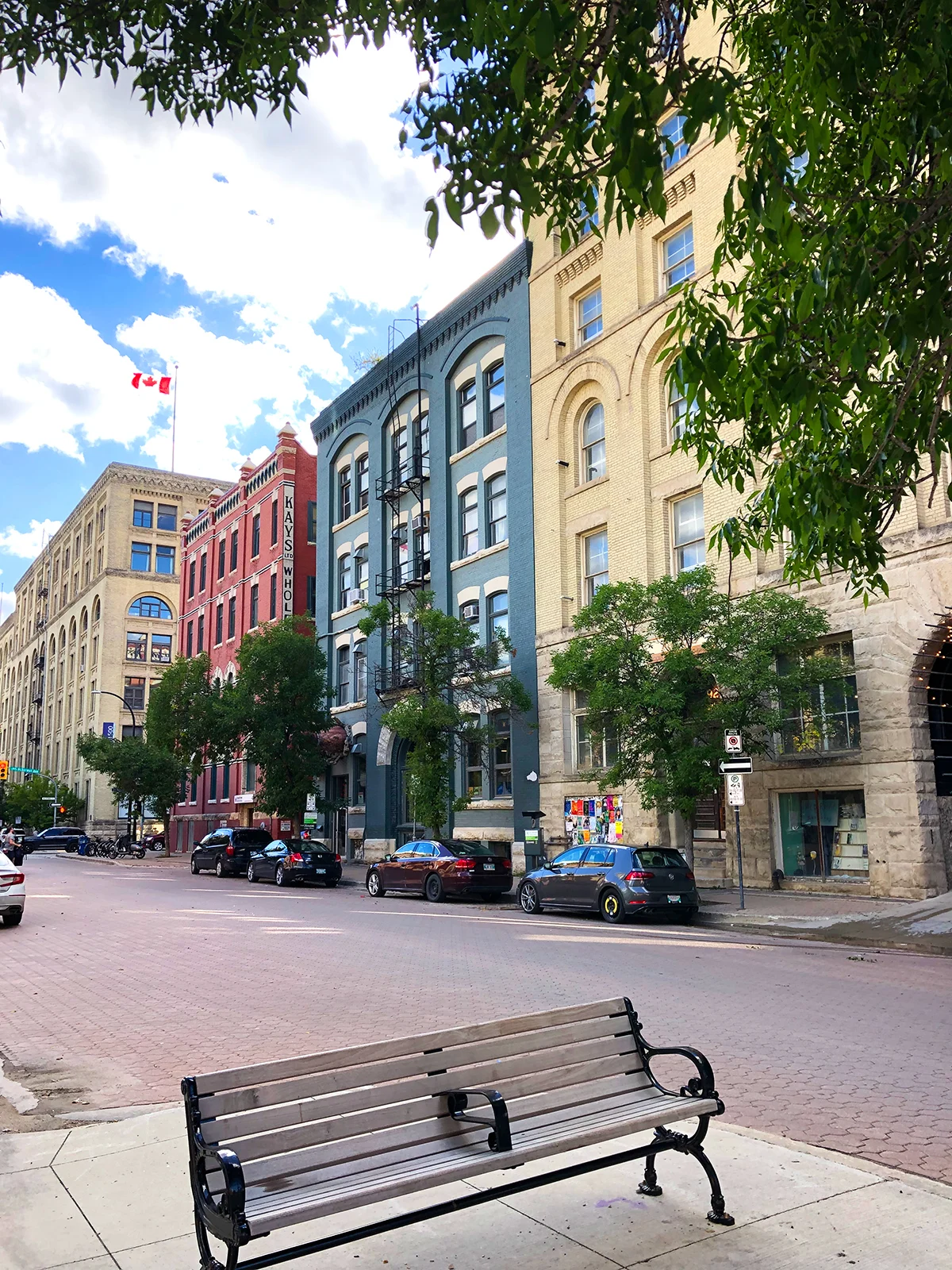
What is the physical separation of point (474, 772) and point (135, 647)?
58.4m

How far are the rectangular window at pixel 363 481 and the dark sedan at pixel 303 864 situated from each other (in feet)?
52.5

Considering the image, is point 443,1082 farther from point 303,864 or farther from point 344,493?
point 344,493

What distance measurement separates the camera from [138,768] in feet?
176

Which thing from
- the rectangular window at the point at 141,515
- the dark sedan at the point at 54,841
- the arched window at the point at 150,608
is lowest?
the dark sedan at the point at 54,841

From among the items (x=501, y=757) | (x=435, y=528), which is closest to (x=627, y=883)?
(x=501, y=757)

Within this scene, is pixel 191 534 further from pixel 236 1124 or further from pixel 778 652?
pixel 236 1124

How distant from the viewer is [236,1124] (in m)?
3.97

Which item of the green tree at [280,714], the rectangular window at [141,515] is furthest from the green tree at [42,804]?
the green tree at [280,714]

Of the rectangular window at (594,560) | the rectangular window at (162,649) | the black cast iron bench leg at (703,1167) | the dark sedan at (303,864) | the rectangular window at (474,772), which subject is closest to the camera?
the black cast iron bench leg at (703,1167)

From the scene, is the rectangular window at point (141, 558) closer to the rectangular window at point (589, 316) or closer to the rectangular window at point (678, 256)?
the rectangular window at point (589, 316)

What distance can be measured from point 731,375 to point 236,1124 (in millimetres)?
5890

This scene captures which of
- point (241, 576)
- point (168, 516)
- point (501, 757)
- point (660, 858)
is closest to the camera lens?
point (660, 858)

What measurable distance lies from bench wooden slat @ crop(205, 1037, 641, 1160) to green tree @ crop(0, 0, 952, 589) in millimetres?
3702

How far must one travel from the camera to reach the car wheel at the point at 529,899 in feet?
72.0
